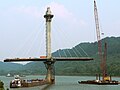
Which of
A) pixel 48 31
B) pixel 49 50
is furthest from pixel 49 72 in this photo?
pixel 48 31

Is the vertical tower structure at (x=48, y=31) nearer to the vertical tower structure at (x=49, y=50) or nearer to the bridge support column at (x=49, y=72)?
the vertical tower structure at (x=49, y=50)

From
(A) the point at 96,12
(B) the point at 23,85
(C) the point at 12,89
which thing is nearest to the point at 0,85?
(C) the point at 12,89

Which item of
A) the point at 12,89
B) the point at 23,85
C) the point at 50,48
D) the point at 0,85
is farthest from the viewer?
the point at 50,48

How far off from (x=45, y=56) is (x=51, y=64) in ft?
11.8

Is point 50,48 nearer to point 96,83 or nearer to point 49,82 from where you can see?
point 49,82

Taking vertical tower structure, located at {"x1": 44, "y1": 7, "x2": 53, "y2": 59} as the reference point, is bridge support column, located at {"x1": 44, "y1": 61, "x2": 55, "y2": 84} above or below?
below

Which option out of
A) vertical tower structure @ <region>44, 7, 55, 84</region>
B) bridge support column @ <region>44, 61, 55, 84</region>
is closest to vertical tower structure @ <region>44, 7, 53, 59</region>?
vertical tower structure @ <region>44, 7, 55, 84</region>

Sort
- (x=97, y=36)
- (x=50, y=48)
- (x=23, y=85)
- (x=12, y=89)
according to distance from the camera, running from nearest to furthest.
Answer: (x=12, y=89) → (x=23, y=85) → (x=50, y=48) → (x=97, y=36)

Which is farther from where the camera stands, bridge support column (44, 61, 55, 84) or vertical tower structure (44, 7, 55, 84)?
bridge support column (44, 61, 55, 84)

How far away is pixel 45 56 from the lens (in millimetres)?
121625

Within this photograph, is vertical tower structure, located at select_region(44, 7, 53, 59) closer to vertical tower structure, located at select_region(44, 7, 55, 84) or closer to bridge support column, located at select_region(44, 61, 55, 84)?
vertical tower structure, located at select_region(44, 7, 55, 84)

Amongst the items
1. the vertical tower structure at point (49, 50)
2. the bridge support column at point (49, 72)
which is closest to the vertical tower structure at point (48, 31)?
the vertical tower structure at point (49, 50)

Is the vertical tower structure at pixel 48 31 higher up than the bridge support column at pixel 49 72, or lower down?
higher up

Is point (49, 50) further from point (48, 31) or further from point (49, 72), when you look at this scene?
point (49, 72)
